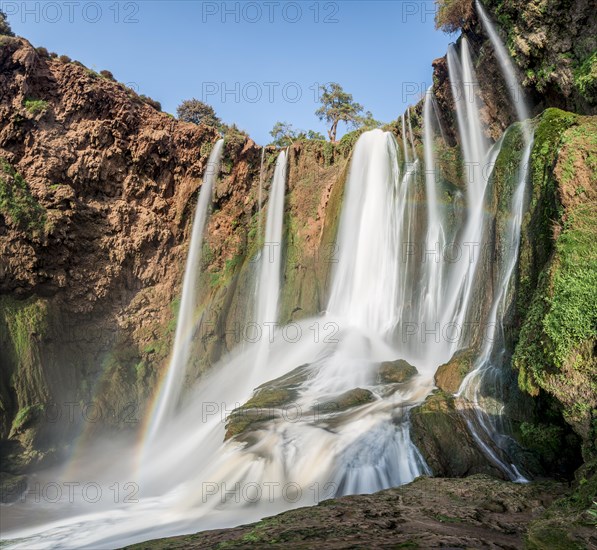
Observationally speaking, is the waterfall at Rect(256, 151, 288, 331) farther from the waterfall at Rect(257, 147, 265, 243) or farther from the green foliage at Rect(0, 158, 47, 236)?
the green foliage at Rect(0, 158, 47, 236)

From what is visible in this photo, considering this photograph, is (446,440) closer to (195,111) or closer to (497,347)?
(497,347)

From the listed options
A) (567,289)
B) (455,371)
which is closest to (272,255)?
(455,371)

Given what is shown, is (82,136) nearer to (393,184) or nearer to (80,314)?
(80,314)

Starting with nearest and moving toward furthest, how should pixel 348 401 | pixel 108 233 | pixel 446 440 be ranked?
pixel 446 440, pixel 348 401, pixel 108 233

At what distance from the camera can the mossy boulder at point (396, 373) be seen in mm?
11194

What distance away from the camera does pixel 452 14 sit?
19719 millimetres

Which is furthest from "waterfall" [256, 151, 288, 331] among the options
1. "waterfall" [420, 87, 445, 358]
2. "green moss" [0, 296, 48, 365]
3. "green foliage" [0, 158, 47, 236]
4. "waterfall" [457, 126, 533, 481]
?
"waterfall" [457, 126, 533, 481]

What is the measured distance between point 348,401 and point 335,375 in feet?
8.23

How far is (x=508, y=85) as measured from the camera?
17.5 meters

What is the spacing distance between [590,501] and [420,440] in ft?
12.2

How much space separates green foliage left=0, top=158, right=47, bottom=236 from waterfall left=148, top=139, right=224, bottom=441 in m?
5.98

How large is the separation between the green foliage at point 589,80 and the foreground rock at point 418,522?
11388 millimetres

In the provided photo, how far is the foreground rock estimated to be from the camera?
4027mm

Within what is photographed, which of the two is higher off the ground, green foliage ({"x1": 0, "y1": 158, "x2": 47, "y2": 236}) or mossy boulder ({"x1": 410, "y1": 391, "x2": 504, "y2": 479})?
green foliage ({"x1": 0, "y1": 158, "x2": 47, "y2": 236})
